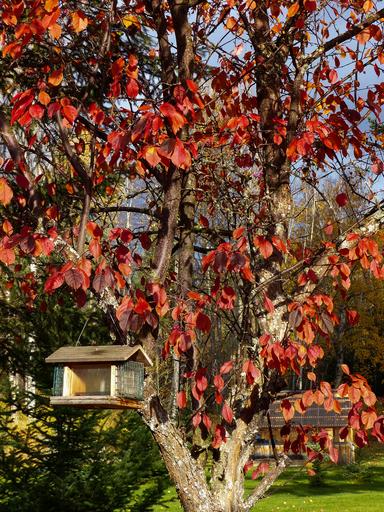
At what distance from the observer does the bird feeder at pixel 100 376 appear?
11.0 feet

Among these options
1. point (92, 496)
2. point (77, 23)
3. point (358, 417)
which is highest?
point (77, 23)

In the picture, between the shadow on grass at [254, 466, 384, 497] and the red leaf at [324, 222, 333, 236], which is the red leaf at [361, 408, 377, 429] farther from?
the shadow on grass at [254, 466, 384, 497]

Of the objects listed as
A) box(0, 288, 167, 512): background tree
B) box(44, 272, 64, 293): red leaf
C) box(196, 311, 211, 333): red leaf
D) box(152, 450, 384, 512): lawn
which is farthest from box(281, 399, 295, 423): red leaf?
box(152, 450, 384, 512): lawn

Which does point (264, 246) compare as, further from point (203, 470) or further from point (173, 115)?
point (203, 470)

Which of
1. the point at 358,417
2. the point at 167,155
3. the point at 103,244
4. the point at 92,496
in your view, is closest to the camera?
the point at 167,155

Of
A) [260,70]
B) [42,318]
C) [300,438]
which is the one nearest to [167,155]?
[260,70]

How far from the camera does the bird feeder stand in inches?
132

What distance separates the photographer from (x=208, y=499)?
3.71 m

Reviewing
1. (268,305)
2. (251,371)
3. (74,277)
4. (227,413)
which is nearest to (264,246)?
(268,305)

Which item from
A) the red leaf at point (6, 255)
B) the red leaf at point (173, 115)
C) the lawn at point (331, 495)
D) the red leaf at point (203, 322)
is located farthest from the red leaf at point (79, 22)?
the lawn at point (331, 495)

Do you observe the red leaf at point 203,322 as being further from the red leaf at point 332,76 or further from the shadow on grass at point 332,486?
the shadow on grass at point 332,486

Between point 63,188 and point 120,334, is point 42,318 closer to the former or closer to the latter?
point 63,188

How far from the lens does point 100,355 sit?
11.3 ft

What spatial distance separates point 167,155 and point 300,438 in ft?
7.07
